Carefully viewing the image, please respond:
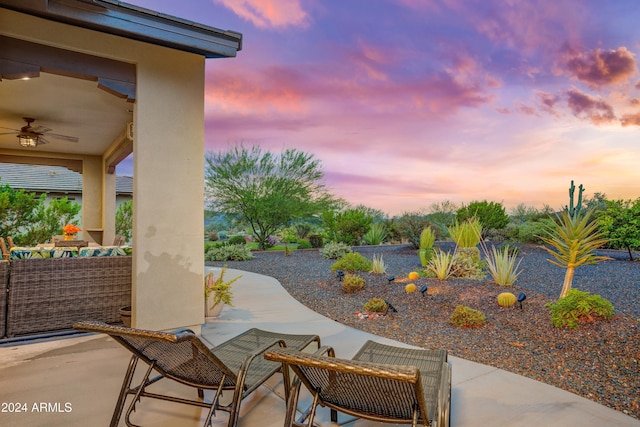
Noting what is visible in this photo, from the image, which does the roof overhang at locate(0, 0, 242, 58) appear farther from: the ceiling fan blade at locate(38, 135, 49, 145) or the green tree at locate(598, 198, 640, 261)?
the green tree at locate(598, 198, 640, 261)

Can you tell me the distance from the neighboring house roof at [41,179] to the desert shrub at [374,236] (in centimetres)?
1080

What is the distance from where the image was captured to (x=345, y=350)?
11.6 feet

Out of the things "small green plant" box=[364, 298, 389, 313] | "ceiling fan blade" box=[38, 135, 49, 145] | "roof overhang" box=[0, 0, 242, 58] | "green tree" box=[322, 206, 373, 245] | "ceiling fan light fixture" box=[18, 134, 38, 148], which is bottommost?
"small green plant" box=[364, 298, 389, 313]

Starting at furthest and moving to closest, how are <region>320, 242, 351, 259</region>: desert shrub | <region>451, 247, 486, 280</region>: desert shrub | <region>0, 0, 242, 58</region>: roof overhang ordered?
<region>320, 242, 351, 259</region>: desert shrub
<region>451, 247, 486, 280</region>: desert shrub
<region>0, 0, 242, 58</region>: roof overhang

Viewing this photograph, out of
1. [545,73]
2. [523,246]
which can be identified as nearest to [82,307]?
[545,73]

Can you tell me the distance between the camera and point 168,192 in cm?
411

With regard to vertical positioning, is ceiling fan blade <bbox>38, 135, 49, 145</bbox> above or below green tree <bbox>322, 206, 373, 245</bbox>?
above

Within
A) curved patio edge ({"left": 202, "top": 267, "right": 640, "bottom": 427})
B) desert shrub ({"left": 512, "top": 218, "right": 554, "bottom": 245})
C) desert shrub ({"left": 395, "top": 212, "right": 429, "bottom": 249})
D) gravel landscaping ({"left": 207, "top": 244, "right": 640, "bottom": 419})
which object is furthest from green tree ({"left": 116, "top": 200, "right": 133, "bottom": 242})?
desert shrub ({"left": 512, "top": 218, "right": 554, "bottom": 245})

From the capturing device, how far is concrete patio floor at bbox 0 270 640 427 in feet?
7.53

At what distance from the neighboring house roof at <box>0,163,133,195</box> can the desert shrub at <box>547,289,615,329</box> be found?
1683cm

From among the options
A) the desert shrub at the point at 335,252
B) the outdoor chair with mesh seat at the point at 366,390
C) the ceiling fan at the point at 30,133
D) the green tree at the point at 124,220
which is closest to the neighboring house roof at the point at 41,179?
the green tree at the point at 124,220

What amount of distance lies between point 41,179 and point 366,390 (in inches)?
727

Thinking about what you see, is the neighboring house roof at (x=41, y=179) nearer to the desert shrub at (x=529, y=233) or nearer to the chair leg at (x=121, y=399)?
the chair leg at (x=121, y=399)

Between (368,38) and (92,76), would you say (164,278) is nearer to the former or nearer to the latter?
(92,76)
